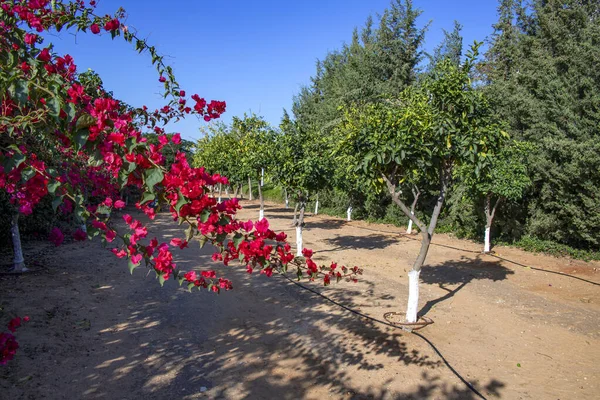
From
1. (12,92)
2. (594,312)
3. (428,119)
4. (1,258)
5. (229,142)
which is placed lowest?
(594,312)

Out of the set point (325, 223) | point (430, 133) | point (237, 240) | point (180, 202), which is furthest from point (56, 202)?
point (325, 223)

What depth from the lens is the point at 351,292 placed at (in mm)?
7953

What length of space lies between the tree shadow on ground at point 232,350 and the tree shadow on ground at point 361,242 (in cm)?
506

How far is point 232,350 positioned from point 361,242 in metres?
9.10

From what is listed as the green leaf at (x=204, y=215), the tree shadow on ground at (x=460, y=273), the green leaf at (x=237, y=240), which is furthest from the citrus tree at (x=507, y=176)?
the green leaf at (x=204, y=215)

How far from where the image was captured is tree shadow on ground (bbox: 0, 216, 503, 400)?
14.3ft

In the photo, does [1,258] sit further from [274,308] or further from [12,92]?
[12,92]

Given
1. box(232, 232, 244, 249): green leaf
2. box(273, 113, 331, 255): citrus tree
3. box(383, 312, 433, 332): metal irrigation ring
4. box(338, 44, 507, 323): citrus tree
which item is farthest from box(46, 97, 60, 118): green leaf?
box(273, 113, 331, 255): citrus tree

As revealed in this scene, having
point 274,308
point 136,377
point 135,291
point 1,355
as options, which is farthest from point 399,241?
point 1,355

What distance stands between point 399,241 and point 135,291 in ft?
30.5

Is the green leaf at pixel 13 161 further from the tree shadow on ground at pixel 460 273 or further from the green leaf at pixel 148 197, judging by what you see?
the tree shadow on ground at pixel 460 273

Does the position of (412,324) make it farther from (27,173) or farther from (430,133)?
(27,173)

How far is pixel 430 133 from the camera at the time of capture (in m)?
5.97

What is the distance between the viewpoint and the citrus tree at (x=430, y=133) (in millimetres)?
5809
